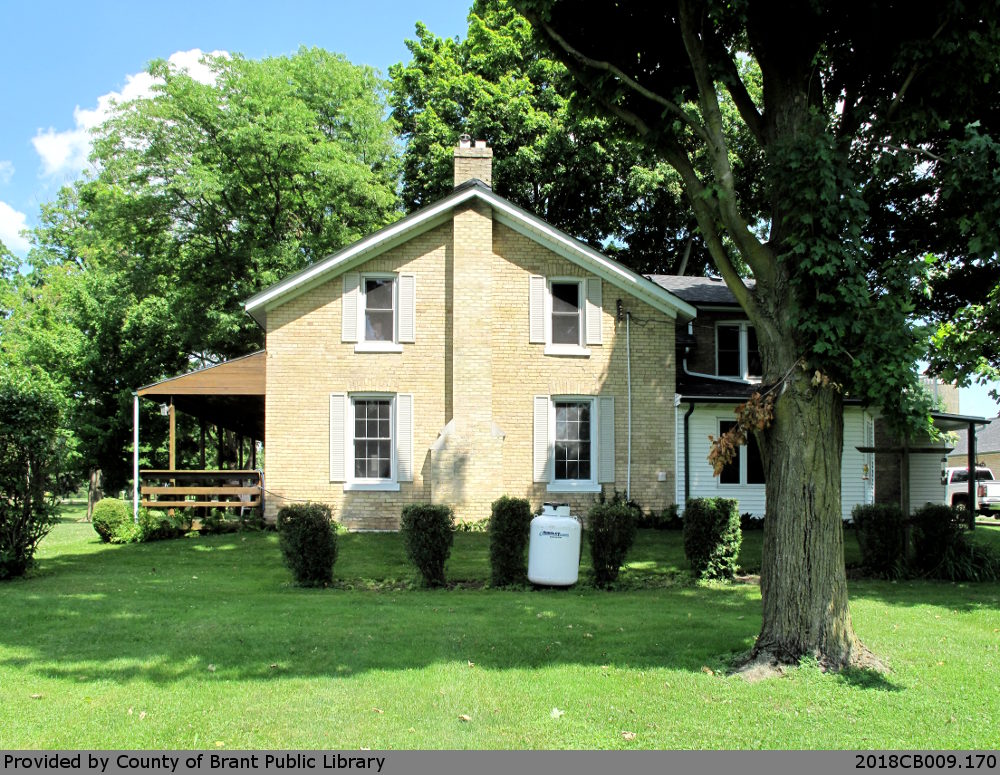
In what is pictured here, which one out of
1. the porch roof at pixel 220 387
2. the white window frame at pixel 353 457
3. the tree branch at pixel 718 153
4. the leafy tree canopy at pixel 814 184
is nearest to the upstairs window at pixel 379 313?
the white window frame at pixel 353 457

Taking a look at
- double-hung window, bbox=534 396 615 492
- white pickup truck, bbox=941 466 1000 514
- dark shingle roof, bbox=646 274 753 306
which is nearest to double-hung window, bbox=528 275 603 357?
double-hung window, bbox=534 396 615 492

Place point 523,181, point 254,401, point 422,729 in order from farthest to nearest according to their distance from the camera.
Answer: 1. point 523,181
2. point 254,401
3. point 422,729

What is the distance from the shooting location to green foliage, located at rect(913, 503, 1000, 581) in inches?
494

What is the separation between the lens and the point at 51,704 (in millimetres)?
5711

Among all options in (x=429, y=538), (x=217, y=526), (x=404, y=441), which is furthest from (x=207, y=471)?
(x=429, y=538)

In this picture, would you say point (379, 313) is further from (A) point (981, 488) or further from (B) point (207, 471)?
(A) point (981, 488)

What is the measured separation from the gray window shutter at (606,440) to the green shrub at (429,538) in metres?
8.30

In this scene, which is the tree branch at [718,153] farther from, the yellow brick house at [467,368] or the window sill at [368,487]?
the window sill at [368,487]

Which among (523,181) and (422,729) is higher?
(523,181)

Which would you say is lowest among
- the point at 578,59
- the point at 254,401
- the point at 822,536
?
the point at 822,536

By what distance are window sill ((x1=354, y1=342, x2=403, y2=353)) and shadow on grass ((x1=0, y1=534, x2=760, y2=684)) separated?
7519 mm

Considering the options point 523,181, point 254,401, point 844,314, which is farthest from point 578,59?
point 523,181

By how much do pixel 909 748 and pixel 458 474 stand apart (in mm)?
13373
